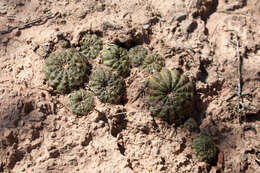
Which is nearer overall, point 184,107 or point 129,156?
point 129,156

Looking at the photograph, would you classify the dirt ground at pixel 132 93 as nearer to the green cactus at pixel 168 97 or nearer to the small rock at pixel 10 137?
the small rock at pixel 10 137

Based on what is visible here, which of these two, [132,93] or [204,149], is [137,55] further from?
[204,149]

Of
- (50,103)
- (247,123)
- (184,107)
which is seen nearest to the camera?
(50,103)

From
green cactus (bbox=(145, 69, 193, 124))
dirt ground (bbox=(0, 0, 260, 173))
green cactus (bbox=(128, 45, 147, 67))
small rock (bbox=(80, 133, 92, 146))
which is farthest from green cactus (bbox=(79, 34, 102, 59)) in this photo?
small rock (bbox=(80, 133, 92, 146))

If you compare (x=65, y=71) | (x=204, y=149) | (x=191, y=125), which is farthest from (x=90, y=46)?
(x=204, y=149)

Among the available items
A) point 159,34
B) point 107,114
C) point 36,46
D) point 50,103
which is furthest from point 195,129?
point 36,46

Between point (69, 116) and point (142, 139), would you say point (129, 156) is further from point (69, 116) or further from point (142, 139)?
point (69, 116)
